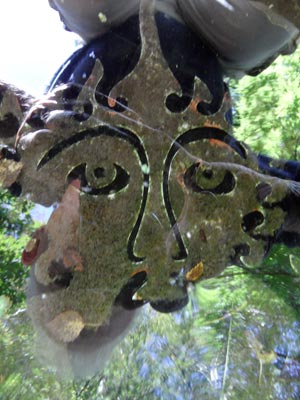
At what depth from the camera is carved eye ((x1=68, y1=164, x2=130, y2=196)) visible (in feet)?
2.31

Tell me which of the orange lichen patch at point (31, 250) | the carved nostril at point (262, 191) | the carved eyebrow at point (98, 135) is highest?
the carved eyebrow at point (98, 135)

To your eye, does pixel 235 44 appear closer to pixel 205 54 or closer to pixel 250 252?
pixel 205 54

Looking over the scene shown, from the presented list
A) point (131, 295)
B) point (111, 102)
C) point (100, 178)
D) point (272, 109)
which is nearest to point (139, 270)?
point (131, 295)

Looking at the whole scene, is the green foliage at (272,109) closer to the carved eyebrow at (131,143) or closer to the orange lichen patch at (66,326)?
the carved eyebrow at (131,143)

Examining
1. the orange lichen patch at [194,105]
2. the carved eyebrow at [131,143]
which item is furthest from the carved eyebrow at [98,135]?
the orange lichen patch at [194,105]

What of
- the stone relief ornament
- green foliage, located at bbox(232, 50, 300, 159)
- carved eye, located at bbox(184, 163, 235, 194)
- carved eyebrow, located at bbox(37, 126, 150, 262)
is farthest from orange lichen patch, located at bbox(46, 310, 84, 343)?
green foliage, located at bbox(232, 50, 300, 159)

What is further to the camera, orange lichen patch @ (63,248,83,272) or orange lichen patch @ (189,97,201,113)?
orange lichen patch @ (189,97,201,113)

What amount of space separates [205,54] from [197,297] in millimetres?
374

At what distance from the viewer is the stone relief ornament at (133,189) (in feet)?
2.22

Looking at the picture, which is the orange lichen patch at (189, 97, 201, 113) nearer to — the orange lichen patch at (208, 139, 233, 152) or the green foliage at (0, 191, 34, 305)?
the orange lichen patch at (208, 139, 233, 152)

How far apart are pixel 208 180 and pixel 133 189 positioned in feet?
0.38

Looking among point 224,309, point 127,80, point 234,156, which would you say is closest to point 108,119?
point 127,80

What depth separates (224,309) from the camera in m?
0.73

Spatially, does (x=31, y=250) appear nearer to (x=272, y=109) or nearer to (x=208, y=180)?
(x=208, y=180)
